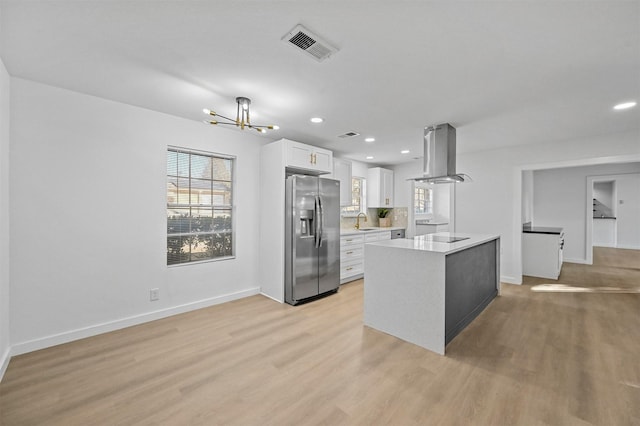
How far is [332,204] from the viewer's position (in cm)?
435

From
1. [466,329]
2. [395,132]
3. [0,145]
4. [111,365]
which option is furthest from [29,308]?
[395,132]

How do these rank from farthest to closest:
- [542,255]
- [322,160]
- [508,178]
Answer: [542,255]
[508,178]
[322,160]

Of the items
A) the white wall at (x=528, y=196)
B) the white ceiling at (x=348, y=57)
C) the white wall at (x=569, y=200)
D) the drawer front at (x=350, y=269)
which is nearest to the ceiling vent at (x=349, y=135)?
the white ceiling at (x=348, y=57)

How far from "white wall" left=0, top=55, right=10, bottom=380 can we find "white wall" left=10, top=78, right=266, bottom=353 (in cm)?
9

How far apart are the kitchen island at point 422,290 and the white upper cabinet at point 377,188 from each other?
2984 millimetres

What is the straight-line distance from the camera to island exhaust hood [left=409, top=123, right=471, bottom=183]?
11.9 ft

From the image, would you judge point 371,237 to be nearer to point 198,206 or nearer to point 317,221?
point 317,221

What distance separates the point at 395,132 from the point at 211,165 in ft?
8.87

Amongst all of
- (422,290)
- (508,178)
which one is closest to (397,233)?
(508,178)

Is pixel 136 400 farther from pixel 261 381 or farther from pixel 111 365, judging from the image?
pixel 261 381

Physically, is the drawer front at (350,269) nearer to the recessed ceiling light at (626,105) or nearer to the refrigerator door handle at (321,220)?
the refrigerator door handle at (321,220)

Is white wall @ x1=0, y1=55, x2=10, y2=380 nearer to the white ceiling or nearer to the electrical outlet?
the white ceiling

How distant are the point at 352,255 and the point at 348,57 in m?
3.56

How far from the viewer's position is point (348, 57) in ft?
6.78
